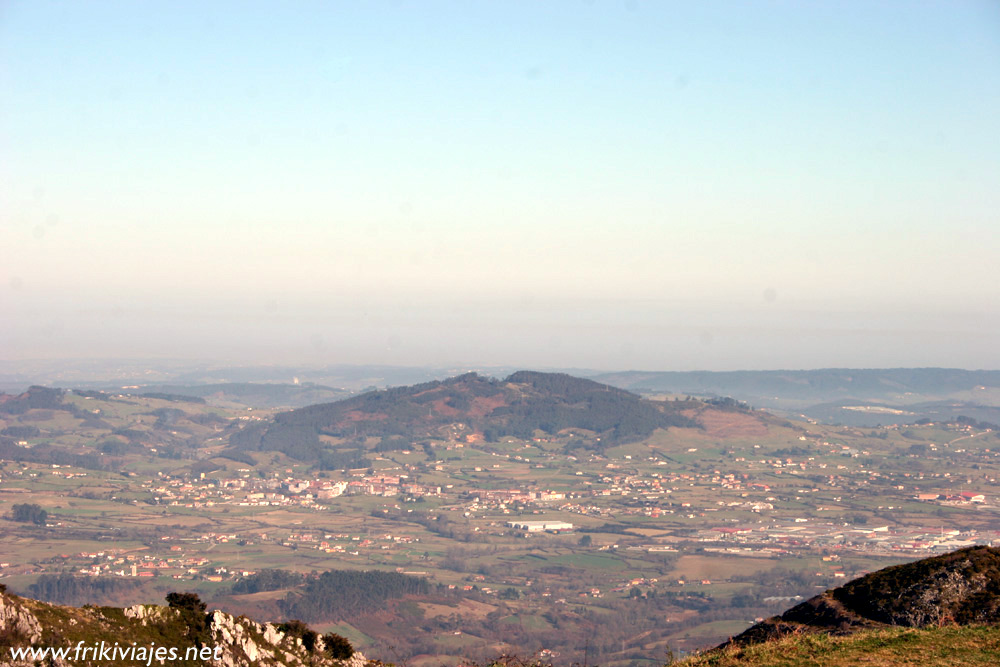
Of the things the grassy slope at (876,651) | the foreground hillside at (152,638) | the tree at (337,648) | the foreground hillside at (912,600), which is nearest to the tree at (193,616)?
the foreground hillside at (152,638)

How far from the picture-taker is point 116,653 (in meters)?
13.6

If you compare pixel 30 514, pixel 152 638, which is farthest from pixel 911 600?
pixel 30 514

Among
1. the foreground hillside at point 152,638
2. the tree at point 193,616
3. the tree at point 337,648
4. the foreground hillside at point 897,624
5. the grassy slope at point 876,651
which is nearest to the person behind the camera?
the foreground hillside at point 152,638

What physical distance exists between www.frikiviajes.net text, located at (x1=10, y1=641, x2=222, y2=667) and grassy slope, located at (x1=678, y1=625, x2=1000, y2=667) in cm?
821

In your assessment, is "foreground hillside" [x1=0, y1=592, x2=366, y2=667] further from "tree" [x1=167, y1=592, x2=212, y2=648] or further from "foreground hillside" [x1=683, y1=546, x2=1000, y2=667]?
"foreground hillside" [x1=683, y1=546, x2=1000, y2=667]

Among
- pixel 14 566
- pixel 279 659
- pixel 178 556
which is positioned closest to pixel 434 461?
pixel 178 556

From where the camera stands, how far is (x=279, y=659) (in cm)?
1516

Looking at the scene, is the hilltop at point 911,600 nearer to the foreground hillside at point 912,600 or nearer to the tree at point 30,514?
the foreground hillside at point 912,600

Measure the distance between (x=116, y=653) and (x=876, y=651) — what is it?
12.6 m

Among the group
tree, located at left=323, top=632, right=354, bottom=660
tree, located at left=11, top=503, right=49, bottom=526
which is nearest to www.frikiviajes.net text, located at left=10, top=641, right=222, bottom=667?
tree, located at left=323, top=632, right=354, bottom=660

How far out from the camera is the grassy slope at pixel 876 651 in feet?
48.9

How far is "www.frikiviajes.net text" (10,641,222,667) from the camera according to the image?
41.8ft

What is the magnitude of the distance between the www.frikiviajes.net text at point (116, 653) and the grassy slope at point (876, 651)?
8.21 meters

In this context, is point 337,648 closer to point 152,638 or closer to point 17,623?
point 152,638
